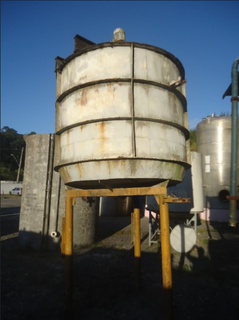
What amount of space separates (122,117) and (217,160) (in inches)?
581

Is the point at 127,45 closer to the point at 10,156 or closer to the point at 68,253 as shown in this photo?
the point at 68,253

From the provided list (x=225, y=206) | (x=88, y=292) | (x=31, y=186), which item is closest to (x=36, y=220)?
(x=31, y=186)

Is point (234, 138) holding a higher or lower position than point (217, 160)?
lower

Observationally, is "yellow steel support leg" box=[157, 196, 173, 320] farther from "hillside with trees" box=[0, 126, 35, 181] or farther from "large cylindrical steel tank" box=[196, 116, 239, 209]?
"hillside with trees" box=[0, 126, 35, 181]

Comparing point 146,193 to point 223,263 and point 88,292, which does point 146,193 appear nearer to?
point 88,292

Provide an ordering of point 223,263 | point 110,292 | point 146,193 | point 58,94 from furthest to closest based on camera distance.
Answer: point 223,263 → point 110,292 → point 58,94 → point 146,193

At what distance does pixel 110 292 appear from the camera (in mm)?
6410

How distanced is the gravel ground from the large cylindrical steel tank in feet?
20.2

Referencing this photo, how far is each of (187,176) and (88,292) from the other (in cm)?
703

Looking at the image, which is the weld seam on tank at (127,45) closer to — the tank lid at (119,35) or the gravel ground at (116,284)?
the tank lid at (119,35)

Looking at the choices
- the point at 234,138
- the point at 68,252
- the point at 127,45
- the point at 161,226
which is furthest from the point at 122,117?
the point at 68,252

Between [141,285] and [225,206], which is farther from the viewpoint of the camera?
[225,206]

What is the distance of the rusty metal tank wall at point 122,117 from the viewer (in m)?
4.73

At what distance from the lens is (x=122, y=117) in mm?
4738
